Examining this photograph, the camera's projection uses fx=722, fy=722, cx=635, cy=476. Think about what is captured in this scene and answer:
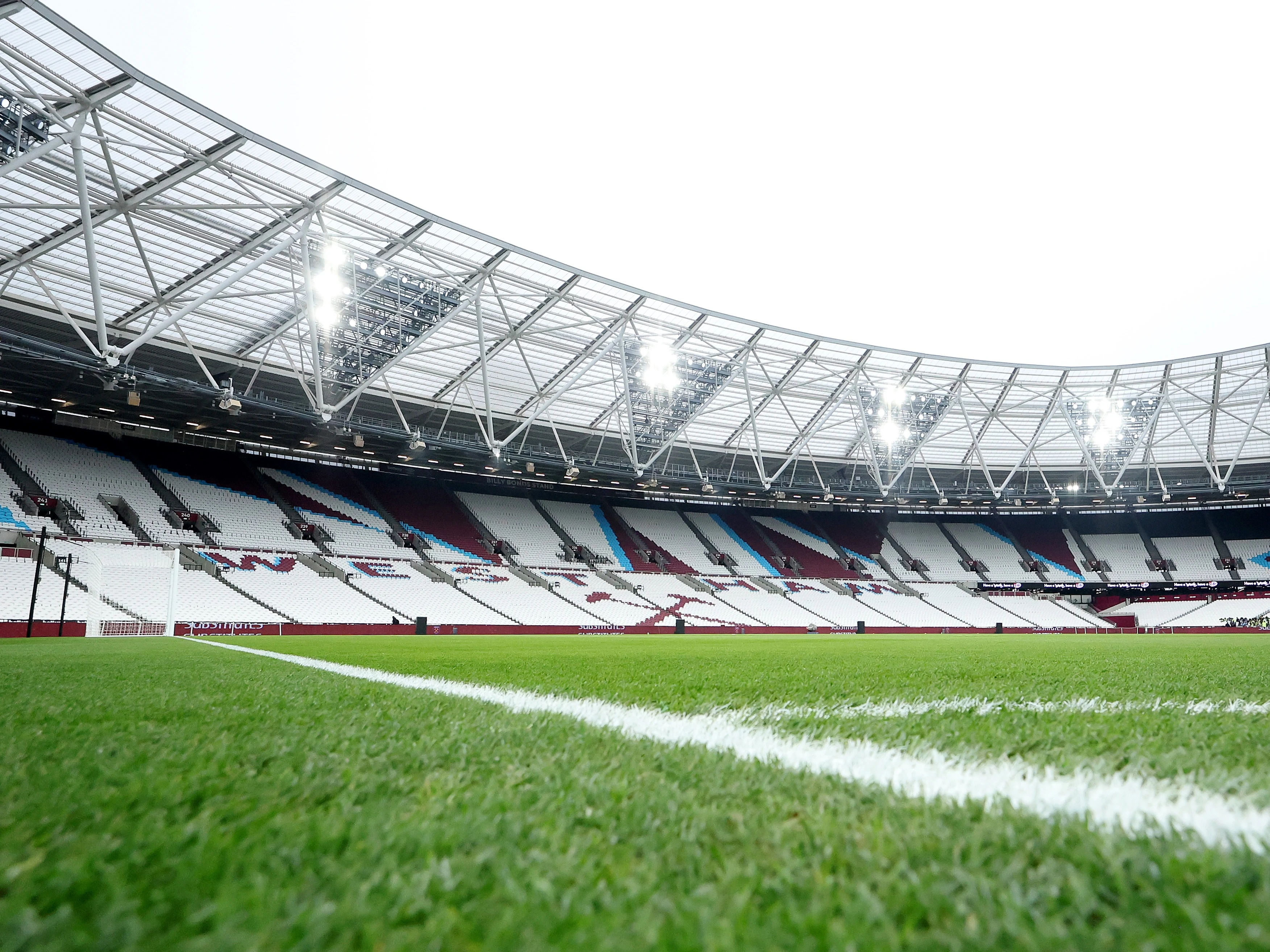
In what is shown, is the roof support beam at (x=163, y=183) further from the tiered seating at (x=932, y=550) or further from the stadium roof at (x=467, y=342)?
the tiered seating at (x=932, y=550)

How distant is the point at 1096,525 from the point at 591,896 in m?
57.9

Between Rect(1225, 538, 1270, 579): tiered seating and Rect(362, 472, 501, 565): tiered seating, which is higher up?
Rect(362, 472, 501, 565): tiered seating

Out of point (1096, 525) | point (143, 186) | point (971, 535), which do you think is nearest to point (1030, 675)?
point (143, 186)

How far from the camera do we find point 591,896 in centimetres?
94

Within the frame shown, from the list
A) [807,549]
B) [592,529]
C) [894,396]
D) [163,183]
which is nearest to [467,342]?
[163,183]

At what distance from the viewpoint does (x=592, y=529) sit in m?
40.2

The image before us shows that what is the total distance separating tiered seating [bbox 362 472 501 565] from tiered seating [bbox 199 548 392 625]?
6.23 meters

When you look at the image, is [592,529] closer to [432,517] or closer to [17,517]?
[432,517]

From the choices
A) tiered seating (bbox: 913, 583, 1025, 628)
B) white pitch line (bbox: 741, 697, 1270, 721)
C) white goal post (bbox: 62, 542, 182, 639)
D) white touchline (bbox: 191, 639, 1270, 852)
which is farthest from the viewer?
tiered seating (bbox: 913, 583, 1025, 628)

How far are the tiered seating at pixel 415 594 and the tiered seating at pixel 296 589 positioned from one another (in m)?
0.87

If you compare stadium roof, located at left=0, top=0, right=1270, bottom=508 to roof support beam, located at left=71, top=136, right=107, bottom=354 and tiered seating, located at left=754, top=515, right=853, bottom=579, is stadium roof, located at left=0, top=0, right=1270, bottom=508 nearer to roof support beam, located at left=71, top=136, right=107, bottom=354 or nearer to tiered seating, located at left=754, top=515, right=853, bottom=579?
roof support beam, located at left=71, top=136, right=107, bottom=354

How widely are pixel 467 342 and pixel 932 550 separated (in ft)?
117

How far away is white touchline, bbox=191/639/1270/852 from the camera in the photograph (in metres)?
1.32

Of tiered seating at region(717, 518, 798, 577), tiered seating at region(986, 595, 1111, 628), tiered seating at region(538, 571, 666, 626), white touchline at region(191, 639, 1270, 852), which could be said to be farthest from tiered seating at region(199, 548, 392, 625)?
tiered seating at region(986, 595, 1111, 628)
